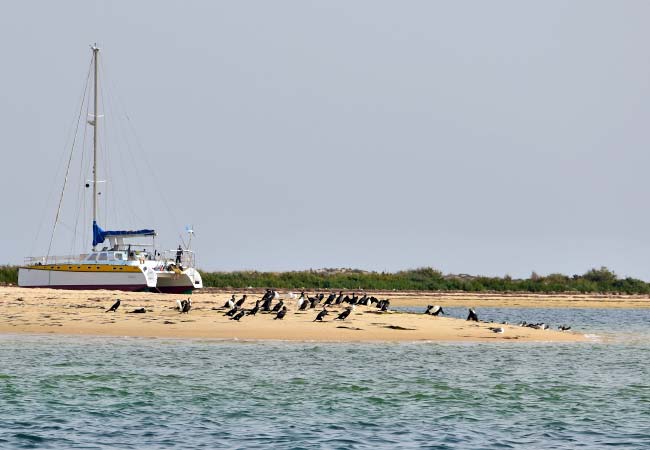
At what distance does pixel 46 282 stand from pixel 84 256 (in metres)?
2.82

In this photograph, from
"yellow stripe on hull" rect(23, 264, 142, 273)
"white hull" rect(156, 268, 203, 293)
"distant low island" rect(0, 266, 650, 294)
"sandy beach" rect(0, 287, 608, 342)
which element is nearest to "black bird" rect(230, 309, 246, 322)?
"sandy beach" rect(0, 287, 608, 342)

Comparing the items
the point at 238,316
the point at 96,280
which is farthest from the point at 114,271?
the point at 238,316

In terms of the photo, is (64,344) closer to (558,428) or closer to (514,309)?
(558,428)

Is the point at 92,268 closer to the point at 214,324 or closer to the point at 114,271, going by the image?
the point at 114,271

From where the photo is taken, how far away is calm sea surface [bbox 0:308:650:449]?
21.2 m

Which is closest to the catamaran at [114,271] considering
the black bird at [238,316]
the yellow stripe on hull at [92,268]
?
the yellow stripe on hull at [92,268]

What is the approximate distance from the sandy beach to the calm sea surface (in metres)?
2.35

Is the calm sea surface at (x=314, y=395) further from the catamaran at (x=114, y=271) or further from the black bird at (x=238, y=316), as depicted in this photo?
the catamaran at (x=114, y=271)

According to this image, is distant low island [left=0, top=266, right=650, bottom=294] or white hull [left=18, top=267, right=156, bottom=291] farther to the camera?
distant low island [left=0, top=266, right=650, bottom=294]

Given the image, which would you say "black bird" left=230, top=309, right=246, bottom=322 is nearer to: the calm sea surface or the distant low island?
the calm sea surface

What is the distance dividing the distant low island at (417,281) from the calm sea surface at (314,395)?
5237 cm

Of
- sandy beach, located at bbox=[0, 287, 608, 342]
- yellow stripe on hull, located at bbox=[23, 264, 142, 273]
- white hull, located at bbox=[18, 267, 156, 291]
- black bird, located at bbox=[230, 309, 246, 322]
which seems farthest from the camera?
yellow stripe on hull, located at bbox=[23, 264, 142, 273]

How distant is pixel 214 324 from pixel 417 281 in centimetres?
5853

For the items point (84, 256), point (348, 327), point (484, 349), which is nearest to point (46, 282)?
point (84, 256)
